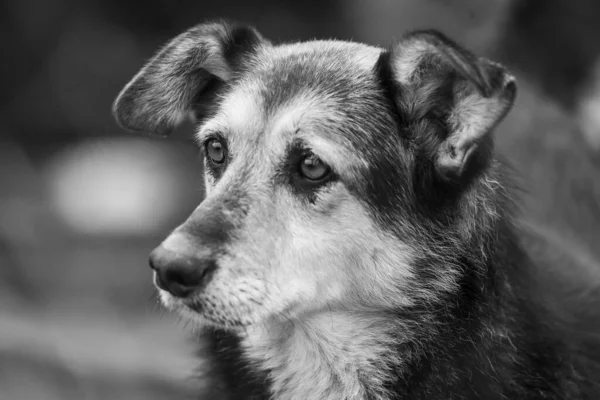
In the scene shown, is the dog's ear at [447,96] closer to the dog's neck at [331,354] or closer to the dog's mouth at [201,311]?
the dog's neck at [331,354]

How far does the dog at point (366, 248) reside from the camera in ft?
9.71

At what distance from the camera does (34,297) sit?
7191 mm

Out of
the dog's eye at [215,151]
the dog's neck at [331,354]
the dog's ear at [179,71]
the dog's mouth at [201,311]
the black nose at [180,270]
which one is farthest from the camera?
the dog's ear at [179,71]

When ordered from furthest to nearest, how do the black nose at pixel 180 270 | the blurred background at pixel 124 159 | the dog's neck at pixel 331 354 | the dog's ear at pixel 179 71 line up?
the blurred background at pixel 124 159 < the dog's ear at pixel 179 71 < the dog's neck at pixel 331 354 < the black nose at pixel 180 270

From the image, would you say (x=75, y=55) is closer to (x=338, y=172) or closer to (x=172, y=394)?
(x=172, y=394)

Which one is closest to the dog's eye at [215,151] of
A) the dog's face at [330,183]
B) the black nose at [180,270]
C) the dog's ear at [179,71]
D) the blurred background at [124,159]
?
the dog's face at [330,183]

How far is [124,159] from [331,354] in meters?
6.14

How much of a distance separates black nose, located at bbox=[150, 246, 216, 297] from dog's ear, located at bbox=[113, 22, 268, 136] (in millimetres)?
963

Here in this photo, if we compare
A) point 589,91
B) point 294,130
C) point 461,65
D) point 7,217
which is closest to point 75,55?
point 7,217

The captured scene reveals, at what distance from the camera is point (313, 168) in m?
3.10

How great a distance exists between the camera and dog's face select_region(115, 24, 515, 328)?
2.91 meters

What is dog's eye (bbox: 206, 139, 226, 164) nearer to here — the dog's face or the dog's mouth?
the dog's face

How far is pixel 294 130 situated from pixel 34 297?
15.6 feet

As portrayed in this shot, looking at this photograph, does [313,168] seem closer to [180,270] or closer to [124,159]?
[180,270]
